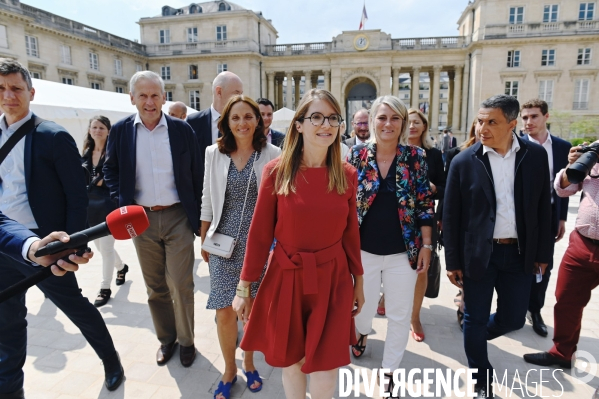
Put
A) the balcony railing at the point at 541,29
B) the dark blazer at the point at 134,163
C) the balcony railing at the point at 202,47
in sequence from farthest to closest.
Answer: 1. the balcony railing at the point at 202,47
2. the balcony railing at the point at 541,29
3. the dark blazer at the point at 134,163

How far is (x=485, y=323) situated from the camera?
9.29 ft

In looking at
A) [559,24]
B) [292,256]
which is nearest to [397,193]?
[292,256]

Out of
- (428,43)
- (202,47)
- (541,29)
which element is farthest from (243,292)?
(202,47)

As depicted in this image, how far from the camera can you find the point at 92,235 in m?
1.40

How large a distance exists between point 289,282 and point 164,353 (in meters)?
1.93

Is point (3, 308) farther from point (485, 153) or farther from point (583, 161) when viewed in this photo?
point (583, 161)

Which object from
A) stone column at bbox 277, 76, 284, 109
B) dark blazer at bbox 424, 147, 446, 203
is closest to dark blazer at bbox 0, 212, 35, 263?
dark blazer at bbox 424, 147, 446, 203

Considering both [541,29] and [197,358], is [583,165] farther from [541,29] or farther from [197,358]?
[541,29]

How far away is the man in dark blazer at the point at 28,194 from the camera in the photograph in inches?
102

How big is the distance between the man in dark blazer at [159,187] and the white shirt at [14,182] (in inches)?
26.5

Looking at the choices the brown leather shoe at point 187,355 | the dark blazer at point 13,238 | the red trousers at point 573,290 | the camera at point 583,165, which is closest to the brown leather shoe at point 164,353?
the brown leather shoe at point 187,355

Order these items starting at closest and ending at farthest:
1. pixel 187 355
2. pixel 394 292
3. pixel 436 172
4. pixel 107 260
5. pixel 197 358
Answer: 1. pixel 394 292
2. pixel 187 355
3. pixel 197 358
4. pixel 436 172
5. pixel 107 260

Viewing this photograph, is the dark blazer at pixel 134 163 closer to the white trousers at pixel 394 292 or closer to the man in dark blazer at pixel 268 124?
the man in dark blazer at pixel 268 124

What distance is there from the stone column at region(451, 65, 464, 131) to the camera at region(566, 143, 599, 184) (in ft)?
121
